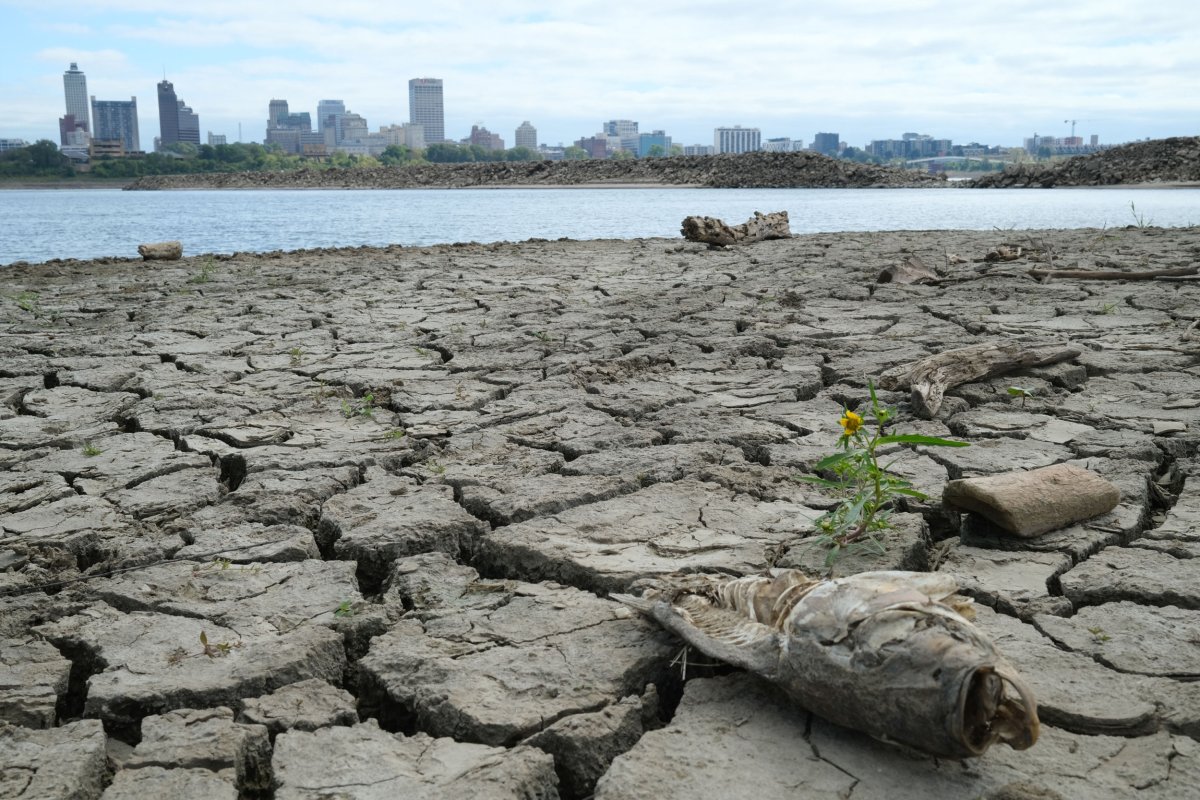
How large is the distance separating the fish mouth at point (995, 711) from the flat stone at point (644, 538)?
3.05ft

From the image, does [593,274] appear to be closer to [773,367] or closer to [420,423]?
[773,367]

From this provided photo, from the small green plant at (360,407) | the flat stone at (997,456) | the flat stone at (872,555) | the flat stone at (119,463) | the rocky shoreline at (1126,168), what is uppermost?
the rocky shoreline at (1126,168)

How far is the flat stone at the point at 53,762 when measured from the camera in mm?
1730


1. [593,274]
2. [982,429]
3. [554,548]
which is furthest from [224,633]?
[593,274]

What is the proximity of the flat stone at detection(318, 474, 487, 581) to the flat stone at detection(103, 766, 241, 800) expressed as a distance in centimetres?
97

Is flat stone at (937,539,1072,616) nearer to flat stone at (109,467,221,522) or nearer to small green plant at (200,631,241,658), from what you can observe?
small green plant at (200,631,241,658)

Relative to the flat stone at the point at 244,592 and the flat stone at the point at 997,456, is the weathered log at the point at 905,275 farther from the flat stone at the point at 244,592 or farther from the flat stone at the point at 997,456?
the flat stone at the point at 244,592

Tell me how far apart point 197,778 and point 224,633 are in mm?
573

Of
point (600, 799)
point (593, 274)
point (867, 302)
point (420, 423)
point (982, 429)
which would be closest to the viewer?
point (600, 799)

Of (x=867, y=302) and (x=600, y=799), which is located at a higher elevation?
(x=867, y=302)

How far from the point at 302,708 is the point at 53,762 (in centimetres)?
43

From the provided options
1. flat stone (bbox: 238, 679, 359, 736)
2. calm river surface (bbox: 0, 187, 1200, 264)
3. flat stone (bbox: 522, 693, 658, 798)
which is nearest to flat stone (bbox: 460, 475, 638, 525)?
flat stone (bbox: 238, 679, 359, 736)

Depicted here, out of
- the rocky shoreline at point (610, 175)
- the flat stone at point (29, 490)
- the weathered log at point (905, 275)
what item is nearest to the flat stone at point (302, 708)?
the flat stone at point (29, 490)

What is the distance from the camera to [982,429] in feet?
12.3
